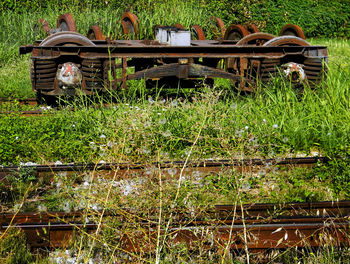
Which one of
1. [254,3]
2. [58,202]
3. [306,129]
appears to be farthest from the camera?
[254,3]

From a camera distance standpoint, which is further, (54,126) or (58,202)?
(54,126)

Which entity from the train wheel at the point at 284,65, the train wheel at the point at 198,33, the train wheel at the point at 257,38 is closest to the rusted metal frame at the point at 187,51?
the train wheel at the point at 284,65

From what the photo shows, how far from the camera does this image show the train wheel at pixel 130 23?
33.2 feet

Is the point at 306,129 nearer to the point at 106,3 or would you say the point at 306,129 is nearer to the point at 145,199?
the point at 145,199

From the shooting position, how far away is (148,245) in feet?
10.2

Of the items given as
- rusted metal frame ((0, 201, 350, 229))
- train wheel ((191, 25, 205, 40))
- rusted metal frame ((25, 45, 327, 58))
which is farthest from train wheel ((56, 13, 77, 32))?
rusted metal frame ((0, 201, 350, 229))

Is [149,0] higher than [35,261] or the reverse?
higher

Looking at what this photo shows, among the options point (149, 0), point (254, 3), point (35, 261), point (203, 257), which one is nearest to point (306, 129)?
point (203, 257)

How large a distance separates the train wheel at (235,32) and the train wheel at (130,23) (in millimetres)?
1893

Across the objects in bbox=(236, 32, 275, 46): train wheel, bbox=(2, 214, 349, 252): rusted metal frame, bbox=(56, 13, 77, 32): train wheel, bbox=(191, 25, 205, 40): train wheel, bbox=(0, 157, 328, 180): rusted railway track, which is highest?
bbox=(56, 13, 77, 32): train wheel

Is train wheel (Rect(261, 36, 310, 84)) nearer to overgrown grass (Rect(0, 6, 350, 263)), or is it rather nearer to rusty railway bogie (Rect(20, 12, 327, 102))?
rusty railway bogie (Rect(20, 12, 327, 102))

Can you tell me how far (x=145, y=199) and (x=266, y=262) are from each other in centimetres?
93

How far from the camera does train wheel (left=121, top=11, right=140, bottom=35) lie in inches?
399

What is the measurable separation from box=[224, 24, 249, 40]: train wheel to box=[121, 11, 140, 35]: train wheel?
1.89m
